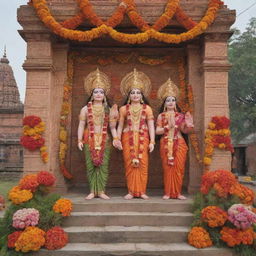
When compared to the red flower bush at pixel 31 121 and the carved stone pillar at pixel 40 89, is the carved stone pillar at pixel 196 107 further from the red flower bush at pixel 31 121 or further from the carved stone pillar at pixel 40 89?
the red flower bush at pixel 31 121

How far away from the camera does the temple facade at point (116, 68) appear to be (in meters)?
5.98

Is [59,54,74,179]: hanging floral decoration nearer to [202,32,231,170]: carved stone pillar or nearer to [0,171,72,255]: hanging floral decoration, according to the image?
[0,171,72,255]: hanging floral decoration

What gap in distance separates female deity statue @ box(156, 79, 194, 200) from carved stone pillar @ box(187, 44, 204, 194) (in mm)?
498

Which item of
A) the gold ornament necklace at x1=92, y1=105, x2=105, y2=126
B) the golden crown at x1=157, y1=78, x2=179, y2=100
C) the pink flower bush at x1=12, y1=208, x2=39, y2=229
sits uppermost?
the golden crown at x1=157, y1=78, x2=179, y2=100

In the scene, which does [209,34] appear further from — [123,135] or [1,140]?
[1,140]

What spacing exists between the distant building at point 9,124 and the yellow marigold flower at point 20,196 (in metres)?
13.8

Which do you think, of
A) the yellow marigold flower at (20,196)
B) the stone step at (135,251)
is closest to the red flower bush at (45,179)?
the yellow marigold flower at (20,196)

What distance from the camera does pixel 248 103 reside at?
22.2 metres

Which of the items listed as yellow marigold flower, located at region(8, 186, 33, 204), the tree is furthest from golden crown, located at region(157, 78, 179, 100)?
the tree

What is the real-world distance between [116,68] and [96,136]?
220cm

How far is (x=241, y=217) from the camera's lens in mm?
4355

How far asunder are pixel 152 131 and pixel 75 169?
2333mm

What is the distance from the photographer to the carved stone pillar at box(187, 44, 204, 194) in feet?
20.7

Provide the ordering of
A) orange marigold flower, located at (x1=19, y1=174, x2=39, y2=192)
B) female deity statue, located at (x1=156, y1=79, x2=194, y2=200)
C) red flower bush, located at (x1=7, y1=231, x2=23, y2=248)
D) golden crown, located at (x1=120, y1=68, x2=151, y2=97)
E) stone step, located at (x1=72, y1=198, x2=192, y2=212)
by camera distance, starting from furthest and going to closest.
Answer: golden crown, located at (x1=120, y1=68, x2=151, y2=97), female deity statue, located at (x1=156, y1=79, x2=194, y2=200), stone step, located at (x1=72, y1=198, x2=192, y2=212), orange marigold flower, located at (x1=19, y1=174, x2=39, y2=192), red flower bush, located at (x1=7, y1=231, x2=23, y2=248)
